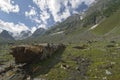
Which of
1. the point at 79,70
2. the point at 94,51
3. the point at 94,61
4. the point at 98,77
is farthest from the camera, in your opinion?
the point at 94,51

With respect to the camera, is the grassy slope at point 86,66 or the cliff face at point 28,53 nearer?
the grassy slope at point 86,66

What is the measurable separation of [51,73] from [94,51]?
21.1 meters

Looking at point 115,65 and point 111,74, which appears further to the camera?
point 115,65

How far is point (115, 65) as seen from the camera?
5703 cm

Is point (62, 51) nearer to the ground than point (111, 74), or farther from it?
farther from it

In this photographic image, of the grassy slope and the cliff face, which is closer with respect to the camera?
the grassy slope

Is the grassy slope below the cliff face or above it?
below

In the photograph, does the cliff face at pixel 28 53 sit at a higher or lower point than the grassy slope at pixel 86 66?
higher

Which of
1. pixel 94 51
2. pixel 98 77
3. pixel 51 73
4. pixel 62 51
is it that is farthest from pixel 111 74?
pixel 62 51

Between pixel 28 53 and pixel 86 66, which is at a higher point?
pixel 28 53

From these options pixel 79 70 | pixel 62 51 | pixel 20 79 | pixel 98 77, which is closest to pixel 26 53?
pixel 20 79

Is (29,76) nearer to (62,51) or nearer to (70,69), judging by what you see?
(70,69)

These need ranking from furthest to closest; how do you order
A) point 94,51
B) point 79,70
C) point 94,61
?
point 94,51 < point 94,61 < point 79,70

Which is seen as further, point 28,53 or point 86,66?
point 86,66
